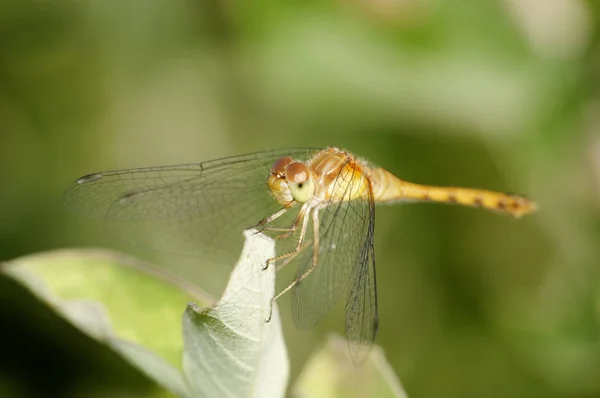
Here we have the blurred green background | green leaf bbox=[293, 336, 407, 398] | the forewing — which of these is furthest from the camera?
the blurred green background

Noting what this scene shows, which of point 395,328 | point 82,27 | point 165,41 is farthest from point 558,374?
point 82,27

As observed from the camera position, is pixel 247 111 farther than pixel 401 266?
Yes

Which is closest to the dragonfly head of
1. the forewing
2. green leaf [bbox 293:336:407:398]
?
the forewing

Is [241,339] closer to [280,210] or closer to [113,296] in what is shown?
[113,296]

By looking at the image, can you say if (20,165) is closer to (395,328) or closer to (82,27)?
(82,27)

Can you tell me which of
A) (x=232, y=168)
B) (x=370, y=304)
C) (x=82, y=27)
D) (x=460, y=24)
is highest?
(x=460, y=24)

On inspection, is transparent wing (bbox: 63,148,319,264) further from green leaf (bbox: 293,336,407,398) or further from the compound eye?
green leaf (bbox: 293,336,407,398)

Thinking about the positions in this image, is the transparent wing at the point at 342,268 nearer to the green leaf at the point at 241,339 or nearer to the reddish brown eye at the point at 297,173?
the reddish brown eye at the point at 297,173
